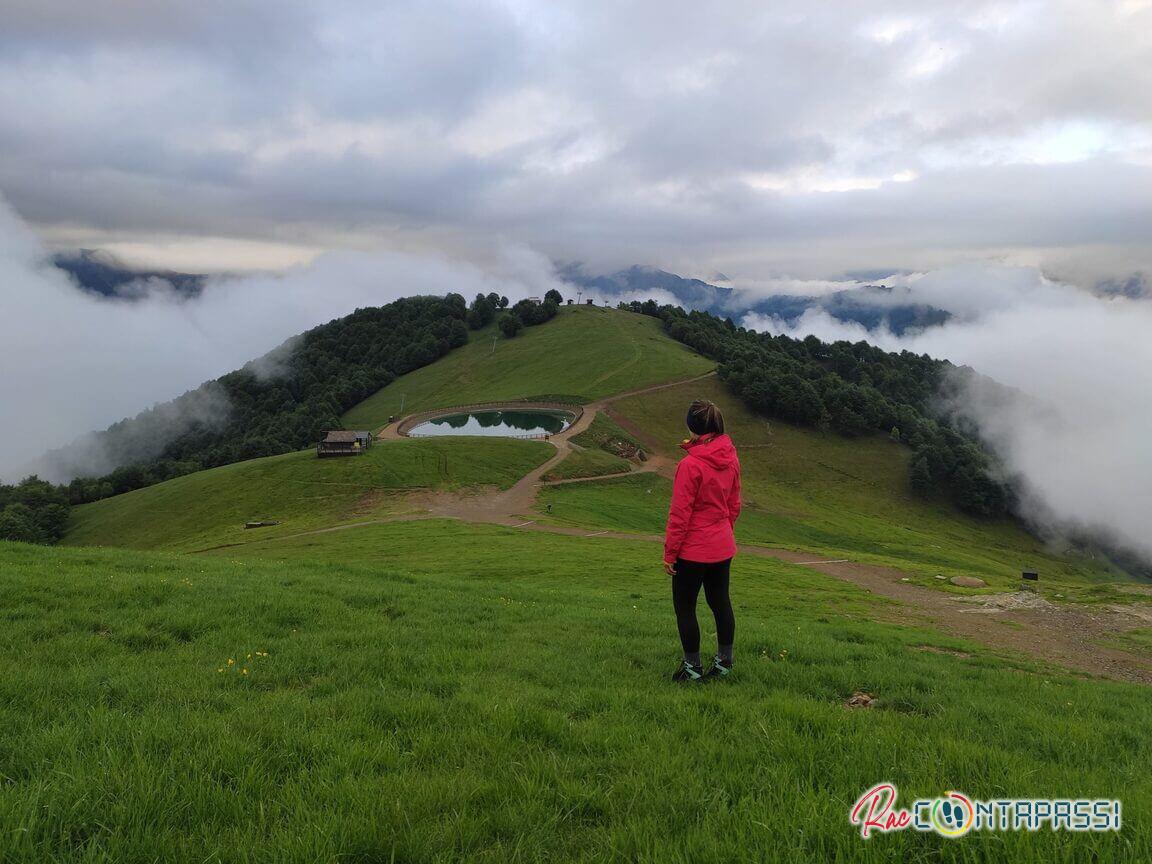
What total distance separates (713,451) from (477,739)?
4.24 metres

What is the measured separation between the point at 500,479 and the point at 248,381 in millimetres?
149728

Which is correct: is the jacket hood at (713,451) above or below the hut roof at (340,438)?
below

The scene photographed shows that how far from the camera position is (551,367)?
136875mm

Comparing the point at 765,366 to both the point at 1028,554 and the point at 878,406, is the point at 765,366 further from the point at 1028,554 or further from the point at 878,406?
the point at 1028,554

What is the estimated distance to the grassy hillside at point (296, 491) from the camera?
58.2m

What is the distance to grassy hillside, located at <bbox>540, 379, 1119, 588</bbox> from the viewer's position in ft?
208

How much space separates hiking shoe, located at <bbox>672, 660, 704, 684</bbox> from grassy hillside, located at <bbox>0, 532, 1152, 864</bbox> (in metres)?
0.42

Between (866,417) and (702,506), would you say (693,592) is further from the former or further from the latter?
(866,417)

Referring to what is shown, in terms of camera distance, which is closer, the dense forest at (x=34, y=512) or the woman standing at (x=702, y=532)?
the woman standing at (x=702, y=532)

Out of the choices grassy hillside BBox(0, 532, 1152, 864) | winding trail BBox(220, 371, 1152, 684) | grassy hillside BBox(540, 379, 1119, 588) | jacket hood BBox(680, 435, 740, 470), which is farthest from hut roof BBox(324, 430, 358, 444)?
jacket hood BBox(680, 435, 740, 470)

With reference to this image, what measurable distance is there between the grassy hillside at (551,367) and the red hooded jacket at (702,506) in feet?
344

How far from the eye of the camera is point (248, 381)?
182 meters

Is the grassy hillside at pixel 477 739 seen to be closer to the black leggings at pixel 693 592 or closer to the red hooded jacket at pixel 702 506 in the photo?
the black leggings at pixel 693 592

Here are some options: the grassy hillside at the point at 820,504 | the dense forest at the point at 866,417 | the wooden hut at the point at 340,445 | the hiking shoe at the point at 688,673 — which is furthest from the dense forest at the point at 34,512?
the dense forest at the point at 866,417
